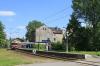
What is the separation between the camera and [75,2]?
87938 millimetres

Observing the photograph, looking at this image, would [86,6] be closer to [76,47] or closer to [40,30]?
[76,47]

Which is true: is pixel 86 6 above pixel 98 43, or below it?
above

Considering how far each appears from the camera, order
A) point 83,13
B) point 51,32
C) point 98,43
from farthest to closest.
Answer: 1. point 51,32
2. point 83,13
3. point 98,43

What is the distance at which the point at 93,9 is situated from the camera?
3334 inches

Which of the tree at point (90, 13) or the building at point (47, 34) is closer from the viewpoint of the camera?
the tree at point (90, 13)

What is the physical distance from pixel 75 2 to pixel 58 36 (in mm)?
89001

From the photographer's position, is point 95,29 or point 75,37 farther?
point 75,37

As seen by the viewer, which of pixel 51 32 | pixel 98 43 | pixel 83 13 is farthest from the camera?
pixel 51 32

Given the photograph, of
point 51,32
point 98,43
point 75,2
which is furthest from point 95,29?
point 51,32

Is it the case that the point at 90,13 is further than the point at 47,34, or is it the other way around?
the point at 47,34

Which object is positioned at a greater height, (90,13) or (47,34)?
(47,34)

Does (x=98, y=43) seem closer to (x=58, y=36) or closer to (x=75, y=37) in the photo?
(x=75, y=37)

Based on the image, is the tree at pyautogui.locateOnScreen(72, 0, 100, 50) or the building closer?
the tree at pyautogui.locateOnScreen(72, 0, 100, 50)

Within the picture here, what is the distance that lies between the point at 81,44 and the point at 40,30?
3379 inches
